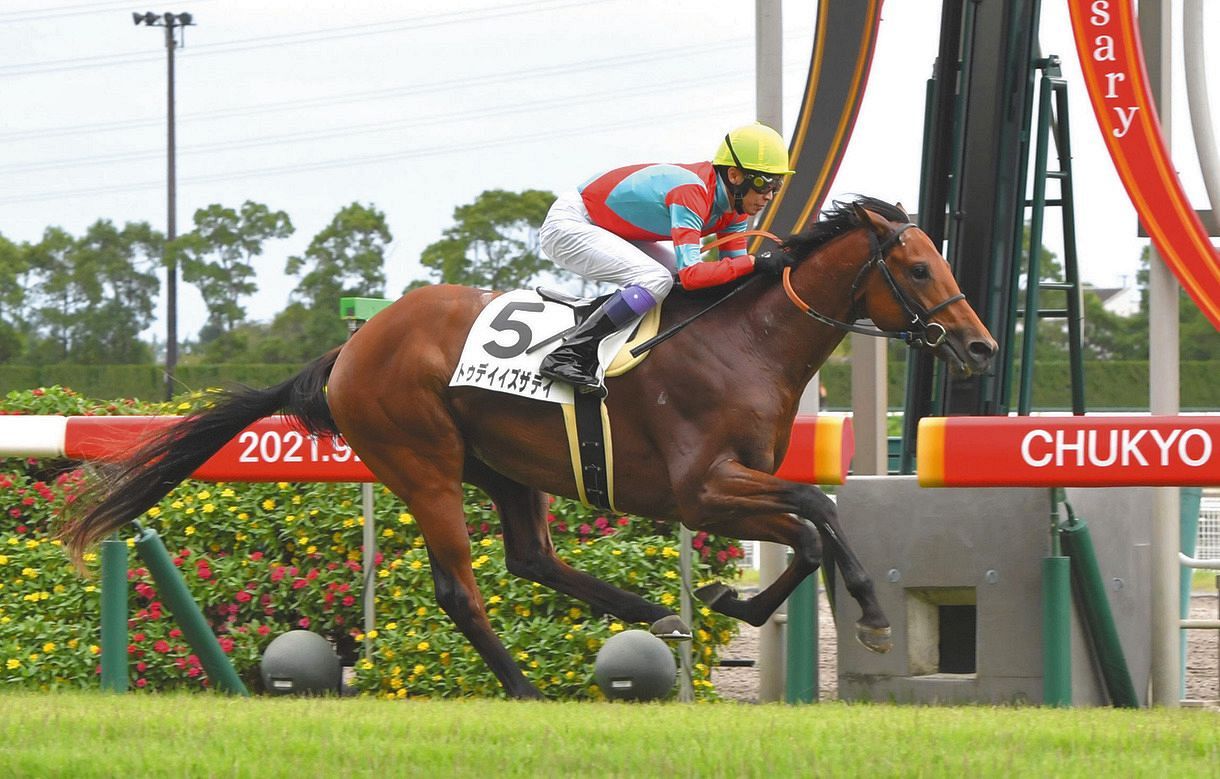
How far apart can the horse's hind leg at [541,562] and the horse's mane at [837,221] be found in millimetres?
1330

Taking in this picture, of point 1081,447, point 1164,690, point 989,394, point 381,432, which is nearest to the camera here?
point 1081,447

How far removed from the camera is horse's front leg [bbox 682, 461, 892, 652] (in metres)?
5.12

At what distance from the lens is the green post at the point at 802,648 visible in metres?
6.06

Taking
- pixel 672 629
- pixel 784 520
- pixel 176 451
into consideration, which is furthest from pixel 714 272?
pixel 176 451

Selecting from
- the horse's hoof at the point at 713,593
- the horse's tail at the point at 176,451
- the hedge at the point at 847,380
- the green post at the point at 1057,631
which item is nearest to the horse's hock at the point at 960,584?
the green post at the point at 1057,631

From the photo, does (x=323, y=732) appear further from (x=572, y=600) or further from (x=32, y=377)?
(x=32, y=377)

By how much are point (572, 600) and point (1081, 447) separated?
209 centimetres

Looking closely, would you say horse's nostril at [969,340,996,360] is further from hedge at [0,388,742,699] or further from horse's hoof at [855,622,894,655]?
hedge at [0,388,742,699]

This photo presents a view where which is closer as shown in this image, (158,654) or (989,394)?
(158,654)

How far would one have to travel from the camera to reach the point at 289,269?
40719mm

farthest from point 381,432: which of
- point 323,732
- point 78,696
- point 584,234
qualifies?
point 323,732

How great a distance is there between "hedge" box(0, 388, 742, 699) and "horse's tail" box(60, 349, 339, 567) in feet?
0.78

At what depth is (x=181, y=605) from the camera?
20.4 ft

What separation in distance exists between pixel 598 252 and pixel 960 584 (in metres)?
1.90
